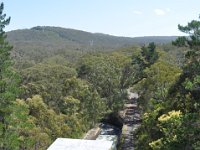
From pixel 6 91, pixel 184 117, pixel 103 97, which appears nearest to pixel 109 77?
pixel 103 97

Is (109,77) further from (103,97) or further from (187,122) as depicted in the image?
(187,122)

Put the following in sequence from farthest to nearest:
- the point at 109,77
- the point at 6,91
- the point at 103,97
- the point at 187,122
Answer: the point at 103,97, the point at 109,77, the point at 6,91, the point at 187,122

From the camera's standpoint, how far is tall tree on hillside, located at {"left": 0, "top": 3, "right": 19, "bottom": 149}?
26.2 meters

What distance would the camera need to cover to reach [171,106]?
28609mm

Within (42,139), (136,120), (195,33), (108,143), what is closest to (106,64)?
(136,120)

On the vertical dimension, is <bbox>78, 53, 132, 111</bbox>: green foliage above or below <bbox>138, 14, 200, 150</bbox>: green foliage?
below

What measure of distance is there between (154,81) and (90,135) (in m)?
12.2

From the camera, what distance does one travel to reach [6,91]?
2656 cm

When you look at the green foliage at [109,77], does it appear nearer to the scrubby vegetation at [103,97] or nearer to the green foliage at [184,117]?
the scrubby vegetation at [103,97]

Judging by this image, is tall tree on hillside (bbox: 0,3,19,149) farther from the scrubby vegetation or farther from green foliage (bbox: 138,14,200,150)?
green foliage (bbox: 138,14,200,150)

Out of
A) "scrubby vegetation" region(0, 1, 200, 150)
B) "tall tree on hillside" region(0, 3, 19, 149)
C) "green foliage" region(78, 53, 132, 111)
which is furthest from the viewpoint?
"green foliage" region(78, 53, 132, 111)

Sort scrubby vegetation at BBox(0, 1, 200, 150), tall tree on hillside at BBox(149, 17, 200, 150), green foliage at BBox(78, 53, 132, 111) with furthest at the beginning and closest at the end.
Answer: green foliage at BBox(78, 53, 132, 111), scrubby vegetation at BBox(0, 1, 200, 150), tall tree on hillside at BBox(149, 17, 200, 150)

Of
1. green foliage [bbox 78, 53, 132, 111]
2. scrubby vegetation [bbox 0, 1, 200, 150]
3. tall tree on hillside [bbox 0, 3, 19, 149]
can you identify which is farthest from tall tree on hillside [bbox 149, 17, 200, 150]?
green foliage [bbox 78, 53, 132, 111]

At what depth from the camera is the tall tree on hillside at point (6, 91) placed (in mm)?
26188
